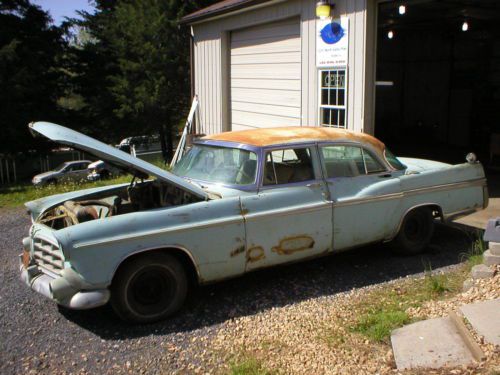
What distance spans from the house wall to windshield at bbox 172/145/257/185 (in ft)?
12.7

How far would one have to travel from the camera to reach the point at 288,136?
5.45 meters

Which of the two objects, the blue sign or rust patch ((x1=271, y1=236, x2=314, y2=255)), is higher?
the blue sign

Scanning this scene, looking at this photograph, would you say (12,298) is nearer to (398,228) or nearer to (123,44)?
(398,228)

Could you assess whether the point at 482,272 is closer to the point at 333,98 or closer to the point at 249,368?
the point at 249,368

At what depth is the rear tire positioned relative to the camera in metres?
5.91

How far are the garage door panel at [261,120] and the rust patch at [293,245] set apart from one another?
5.63 metres

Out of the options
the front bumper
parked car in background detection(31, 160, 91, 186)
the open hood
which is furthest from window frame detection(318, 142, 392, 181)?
parked car in background detection(31, 160, 91, 186)

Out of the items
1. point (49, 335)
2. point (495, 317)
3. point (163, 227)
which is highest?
point (163, 227)

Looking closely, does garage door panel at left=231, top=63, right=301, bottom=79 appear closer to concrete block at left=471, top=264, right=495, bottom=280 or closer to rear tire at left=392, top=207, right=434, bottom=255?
rear tire at left=392, top=207, right=434, bottom=255

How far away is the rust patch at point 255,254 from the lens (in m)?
4.81

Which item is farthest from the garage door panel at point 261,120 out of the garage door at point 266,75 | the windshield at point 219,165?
the windshield at point 219,165

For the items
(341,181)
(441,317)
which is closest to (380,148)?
(341,181)

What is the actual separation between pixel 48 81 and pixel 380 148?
86.9ft

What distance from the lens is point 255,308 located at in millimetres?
4695
